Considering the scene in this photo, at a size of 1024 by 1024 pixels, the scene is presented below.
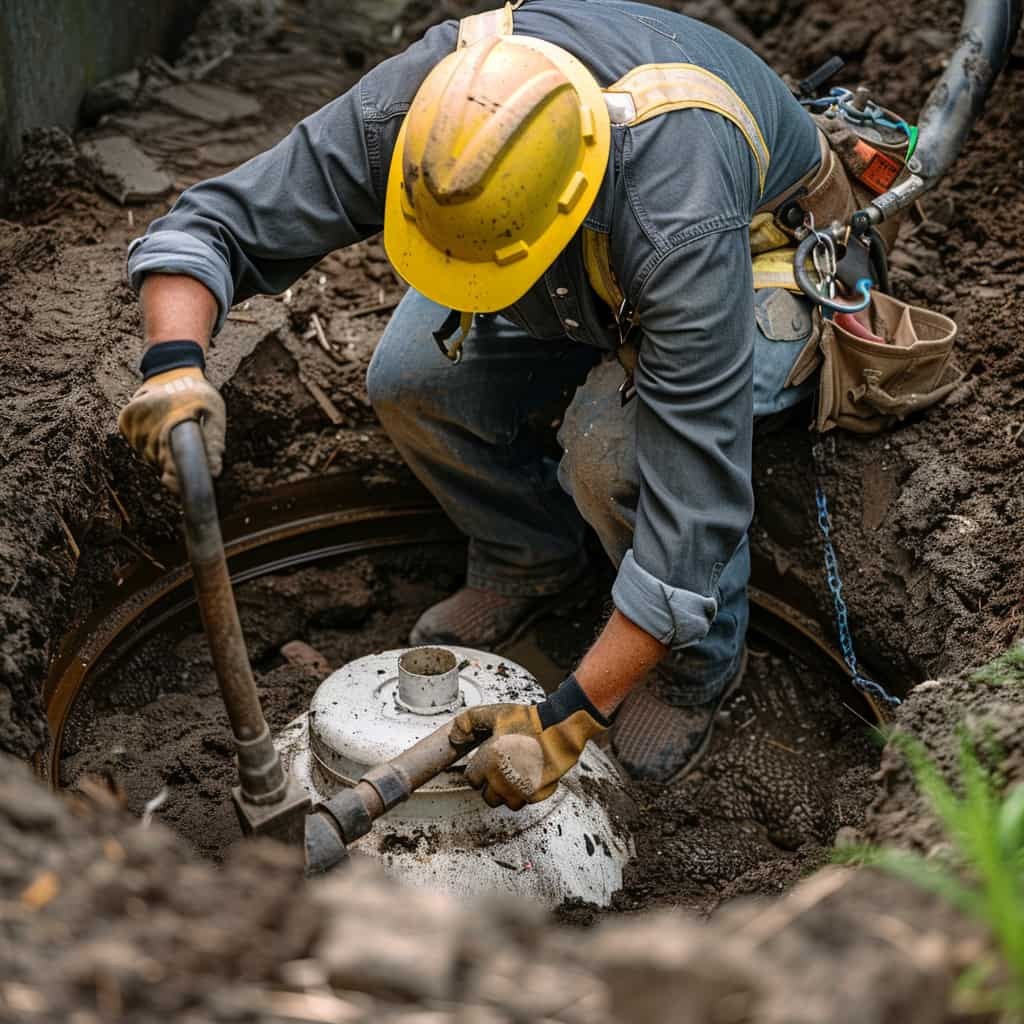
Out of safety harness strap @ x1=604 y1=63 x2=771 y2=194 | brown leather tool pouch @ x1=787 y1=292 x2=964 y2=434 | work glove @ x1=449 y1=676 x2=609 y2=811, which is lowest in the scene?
work glove @ x1=449 y1=676 x2=609 y2=811

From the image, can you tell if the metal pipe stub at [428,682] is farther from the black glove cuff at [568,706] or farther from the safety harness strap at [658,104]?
the safety harness strap at [658,104]

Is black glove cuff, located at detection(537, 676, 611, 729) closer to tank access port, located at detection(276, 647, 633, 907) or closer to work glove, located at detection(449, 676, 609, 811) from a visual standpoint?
work glove, located at detection(449, 676, 609, 811)

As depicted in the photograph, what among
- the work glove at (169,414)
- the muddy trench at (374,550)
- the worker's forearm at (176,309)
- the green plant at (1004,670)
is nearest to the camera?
the work glove at (169,414)

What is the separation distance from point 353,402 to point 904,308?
160 centimetres

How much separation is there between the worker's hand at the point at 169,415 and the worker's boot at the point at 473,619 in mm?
1464

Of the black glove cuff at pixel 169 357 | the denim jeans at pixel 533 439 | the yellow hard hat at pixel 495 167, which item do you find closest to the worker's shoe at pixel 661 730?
the denim jeans at pixel 533 439

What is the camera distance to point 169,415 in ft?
6.25

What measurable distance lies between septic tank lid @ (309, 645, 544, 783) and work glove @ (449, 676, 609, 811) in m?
0.21

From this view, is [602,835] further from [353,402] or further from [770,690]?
[353,402]

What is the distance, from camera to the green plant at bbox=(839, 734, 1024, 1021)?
1.13 meters

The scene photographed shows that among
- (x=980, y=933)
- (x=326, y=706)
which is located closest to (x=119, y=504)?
(x=326, y=706)

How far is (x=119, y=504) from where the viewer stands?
9.76 ft

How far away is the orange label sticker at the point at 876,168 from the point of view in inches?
114

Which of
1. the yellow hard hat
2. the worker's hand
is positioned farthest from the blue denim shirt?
the worker's hand
